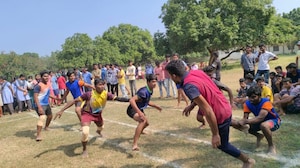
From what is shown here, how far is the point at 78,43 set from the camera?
2470 inches

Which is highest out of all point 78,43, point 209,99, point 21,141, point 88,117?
point 78,43

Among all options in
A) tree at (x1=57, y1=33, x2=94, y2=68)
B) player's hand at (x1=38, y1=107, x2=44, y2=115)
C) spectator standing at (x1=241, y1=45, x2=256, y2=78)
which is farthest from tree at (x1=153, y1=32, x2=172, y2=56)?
player's hand at (x1=38, y1=107, x2=44, y2=115)

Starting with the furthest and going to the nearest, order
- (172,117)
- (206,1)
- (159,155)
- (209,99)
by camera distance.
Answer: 1. (206,1)
2. (172,117)
3. (159,155)
4. (209,99)

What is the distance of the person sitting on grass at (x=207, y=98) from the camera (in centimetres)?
358

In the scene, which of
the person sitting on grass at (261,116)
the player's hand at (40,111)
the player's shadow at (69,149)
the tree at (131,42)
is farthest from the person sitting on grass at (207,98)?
the tree at (131,42)

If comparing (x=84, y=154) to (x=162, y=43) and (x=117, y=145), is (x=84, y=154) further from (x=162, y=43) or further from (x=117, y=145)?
(x=162, y=43)

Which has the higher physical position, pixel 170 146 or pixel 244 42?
pixel 244 42

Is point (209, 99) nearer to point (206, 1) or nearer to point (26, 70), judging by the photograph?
point (206, 1)

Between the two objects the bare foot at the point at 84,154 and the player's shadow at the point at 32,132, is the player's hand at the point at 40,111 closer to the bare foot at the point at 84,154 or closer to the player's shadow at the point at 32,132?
the player's shadow at the point at 32,132

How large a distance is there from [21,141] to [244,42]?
89.0ft

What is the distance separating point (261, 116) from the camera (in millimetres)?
5113

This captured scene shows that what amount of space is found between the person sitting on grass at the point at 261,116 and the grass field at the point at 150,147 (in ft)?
1.33

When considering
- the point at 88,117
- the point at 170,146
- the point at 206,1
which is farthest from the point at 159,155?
the point at 206,1

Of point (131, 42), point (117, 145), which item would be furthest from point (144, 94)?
point (131, 42)
